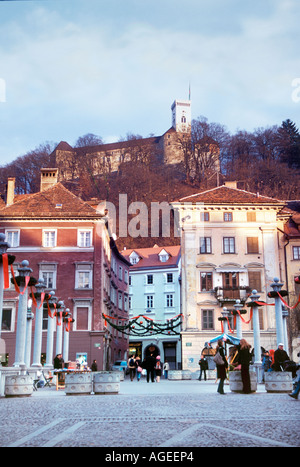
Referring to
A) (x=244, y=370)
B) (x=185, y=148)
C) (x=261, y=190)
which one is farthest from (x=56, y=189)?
(x=185, y=148)

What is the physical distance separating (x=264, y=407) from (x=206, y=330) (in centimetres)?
3505

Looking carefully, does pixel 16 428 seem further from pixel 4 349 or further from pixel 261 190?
pixel 261 190

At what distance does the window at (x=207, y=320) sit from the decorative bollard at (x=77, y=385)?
28.9 meters

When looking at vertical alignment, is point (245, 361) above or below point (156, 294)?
below

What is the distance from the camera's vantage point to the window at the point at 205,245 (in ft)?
159

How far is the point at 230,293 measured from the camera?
46719 mm

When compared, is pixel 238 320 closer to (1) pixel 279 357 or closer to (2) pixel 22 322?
(1) pixel 279 357

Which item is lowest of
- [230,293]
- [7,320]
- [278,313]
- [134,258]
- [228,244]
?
[278,313]

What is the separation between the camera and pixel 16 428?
8039 millimetres

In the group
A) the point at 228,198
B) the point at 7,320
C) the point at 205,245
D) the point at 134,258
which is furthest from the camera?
the point at 134,258

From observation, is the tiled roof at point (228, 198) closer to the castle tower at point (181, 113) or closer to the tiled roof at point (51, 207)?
the tiled roof at point (51, 207)

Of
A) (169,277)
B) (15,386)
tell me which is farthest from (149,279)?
(15,386)

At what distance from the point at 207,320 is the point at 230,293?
3.04m

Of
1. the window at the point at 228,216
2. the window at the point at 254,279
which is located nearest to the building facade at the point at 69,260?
the window at the point at 228,216
